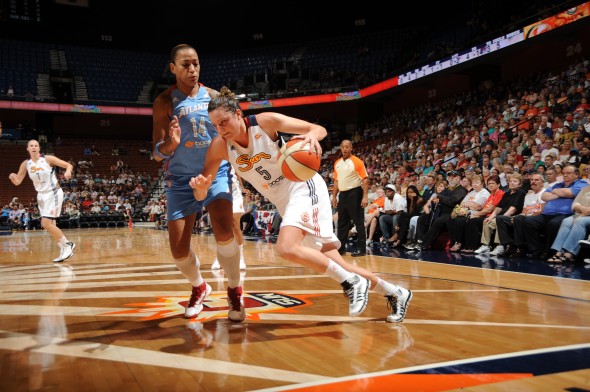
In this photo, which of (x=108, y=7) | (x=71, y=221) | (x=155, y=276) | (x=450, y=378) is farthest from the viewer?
(x=108, y=7)

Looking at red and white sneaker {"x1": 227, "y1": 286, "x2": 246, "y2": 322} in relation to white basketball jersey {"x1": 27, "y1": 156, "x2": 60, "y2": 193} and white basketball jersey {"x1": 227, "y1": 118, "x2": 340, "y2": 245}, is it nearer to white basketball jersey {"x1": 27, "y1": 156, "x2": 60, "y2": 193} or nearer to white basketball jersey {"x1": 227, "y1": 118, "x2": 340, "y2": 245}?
white basketball jersey {"x1": 227, "y1": 118, "x2": 340, "y2": 245}

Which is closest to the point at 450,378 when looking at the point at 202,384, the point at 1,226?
the point at 202,384

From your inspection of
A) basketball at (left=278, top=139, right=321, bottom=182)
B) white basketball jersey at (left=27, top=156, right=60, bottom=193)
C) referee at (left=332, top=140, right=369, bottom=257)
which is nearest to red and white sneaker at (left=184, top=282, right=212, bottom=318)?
basketball at (left=278, top=139, right=321, bottom=182)

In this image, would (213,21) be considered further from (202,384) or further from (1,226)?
(202,384)

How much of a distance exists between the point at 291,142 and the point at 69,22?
2772 cm

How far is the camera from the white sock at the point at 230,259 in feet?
11.4

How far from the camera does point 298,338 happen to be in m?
2.91

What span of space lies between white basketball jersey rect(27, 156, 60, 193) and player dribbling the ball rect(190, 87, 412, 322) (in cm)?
583

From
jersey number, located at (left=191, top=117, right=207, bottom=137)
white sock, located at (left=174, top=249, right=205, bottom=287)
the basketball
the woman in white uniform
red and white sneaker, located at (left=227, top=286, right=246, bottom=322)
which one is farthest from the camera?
the woman in white uniform

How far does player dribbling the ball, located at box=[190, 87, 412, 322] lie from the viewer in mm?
3041

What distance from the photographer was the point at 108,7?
25.0 meters

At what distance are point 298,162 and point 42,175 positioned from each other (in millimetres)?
6525

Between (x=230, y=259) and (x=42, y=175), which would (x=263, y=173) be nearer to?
(x=230, y=259)

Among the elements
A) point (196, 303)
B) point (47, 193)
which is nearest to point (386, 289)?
point (196, 303)
